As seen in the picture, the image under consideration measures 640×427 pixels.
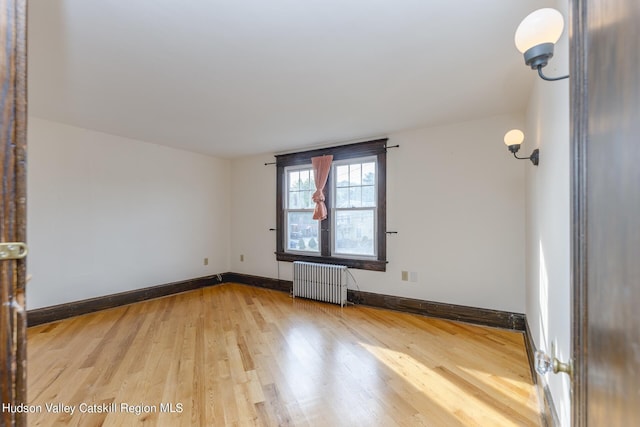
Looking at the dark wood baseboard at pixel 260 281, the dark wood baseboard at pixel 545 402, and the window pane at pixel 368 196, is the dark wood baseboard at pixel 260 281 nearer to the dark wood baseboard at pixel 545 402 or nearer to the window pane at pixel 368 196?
the window pane at pixel 368 196

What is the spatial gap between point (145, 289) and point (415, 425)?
13.4ft

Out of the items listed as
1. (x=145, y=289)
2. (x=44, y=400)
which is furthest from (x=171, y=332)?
(x=145, y=289)

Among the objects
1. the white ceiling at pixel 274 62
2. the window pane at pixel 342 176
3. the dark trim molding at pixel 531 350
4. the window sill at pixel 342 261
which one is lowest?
the dark trim molding at pixel 531 350

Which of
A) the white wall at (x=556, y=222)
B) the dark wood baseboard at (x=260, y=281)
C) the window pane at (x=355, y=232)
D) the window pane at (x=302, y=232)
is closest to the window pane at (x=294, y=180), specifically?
the window pane at (x=302, y=232)

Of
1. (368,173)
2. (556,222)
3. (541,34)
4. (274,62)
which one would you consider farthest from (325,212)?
(541,34)

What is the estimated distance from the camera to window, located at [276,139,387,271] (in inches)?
163

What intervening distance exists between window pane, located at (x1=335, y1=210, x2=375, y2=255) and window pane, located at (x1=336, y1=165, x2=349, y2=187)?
1.40 feet

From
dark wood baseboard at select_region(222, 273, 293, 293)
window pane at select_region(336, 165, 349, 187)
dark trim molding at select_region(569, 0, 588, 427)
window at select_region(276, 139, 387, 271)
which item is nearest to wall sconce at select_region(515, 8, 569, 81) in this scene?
dark trim molding at select_region(569, 0, 588, 427)

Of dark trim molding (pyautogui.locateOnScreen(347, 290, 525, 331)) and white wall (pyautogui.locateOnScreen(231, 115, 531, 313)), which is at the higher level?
white wall (pyautogui.locateOnScreen(231, 115, 531, 313))

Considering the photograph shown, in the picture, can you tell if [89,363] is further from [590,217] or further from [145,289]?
[590,217]

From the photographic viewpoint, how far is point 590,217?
63 centimetres

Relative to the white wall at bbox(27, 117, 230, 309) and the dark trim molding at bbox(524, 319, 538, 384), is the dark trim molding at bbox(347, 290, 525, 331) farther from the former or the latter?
the white wall at bbox(27, 117, 230, 309)

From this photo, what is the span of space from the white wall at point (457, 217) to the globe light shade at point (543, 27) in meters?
2.50

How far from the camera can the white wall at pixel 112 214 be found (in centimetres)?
345
